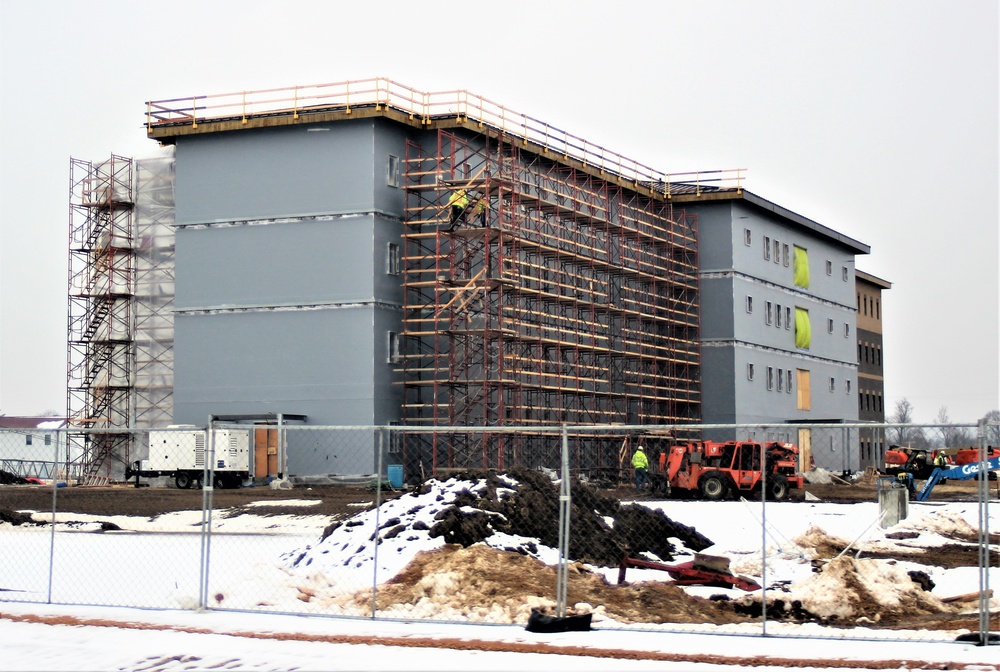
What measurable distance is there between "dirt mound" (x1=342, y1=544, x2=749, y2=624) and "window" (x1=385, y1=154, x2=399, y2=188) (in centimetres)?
3557

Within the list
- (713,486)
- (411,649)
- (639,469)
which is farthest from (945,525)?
(411,649)

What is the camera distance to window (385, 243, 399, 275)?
5316cm

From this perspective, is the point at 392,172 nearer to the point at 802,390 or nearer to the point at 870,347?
the point at 802,390

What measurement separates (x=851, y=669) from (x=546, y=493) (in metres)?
11.2

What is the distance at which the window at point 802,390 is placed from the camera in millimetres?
77419

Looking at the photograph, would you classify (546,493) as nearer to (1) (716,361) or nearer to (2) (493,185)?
(2) (493,185)

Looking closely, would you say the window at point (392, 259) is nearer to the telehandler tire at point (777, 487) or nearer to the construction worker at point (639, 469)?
the construction worker at point (639, 469)

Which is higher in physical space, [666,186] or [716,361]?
[666,186]

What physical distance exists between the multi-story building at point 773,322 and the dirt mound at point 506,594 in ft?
145

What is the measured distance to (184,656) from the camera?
13.5 metres

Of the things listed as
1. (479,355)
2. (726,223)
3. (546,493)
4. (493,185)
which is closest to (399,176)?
(493,185)

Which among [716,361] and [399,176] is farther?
[716,361]

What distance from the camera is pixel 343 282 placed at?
52.5 meters

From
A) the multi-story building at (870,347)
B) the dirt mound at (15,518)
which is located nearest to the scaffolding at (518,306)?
the dirt mound at (15,518)
